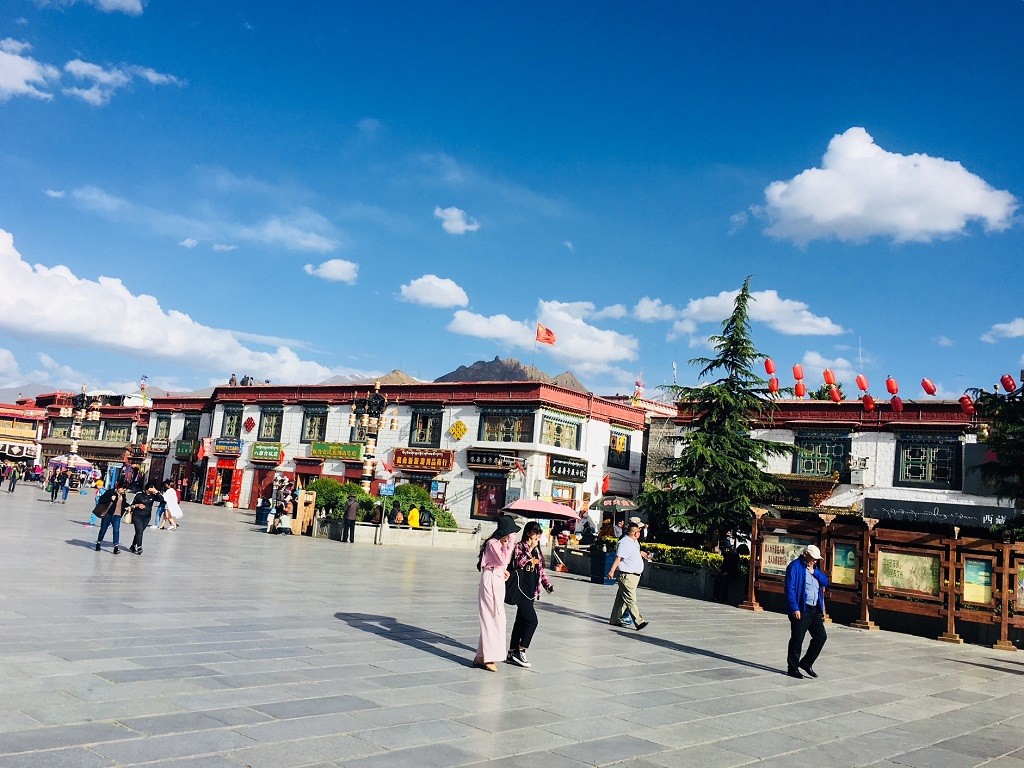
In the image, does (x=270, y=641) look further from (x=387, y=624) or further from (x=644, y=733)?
(x=644, y=733)

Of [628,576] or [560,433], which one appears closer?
[628,576]

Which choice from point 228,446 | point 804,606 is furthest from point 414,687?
point 228,446

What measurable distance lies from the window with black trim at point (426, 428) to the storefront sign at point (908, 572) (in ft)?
94.4

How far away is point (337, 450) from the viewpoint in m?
46.8

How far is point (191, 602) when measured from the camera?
11773 mm

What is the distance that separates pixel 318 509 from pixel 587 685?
2434cm

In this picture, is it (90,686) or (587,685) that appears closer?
(90,686)

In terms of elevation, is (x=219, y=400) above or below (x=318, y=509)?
above

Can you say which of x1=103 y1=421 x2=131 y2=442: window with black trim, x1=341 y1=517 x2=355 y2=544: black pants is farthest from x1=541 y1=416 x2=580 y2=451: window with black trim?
x1=103 y1=421 x2=131 y2=442: window with black trim

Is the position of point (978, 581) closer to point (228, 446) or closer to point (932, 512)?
point (932, 512)

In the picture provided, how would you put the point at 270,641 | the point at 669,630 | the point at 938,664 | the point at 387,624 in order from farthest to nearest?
the point at 669,630 < the point at 938,664 < the point at 387,624 < the point at 270,641

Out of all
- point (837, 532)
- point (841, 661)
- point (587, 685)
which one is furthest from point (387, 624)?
point (837, 532)

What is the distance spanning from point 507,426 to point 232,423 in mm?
21318

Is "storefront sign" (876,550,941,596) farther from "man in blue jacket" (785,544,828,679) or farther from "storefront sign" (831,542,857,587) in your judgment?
"man in blue jacket" (785,544,828,679)
